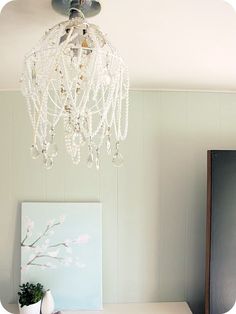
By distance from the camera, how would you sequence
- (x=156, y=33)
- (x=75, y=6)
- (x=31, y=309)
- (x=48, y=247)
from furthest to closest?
(x=48, y=247) < (x=31, y=309) < (x=156, y=33) < (x=75, y=6)

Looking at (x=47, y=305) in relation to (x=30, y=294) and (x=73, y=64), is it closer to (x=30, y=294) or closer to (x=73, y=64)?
(x=30, y=294)

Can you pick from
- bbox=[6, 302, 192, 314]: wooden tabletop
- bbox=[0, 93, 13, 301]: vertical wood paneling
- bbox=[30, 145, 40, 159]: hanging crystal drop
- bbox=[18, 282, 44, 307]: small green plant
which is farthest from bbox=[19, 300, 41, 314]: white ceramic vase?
Result: bbox=[30, 145, 40, 159]: hanging crystal drop

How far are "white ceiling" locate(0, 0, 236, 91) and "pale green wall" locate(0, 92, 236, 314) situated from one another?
311 millimetres

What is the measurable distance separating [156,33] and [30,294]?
54.8 inches

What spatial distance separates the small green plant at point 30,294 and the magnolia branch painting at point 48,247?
0.31 ft

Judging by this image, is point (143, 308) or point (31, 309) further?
point (143, 308)

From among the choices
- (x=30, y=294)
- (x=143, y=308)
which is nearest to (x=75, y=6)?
(x=30, y=294)

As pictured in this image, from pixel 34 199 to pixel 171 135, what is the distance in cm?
86

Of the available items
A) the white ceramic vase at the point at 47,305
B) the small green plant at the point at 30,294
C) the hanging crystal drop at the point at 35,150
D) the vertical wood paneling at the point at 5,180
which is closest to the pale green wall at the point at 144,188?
the vertical wood paneling at the point at 5,180

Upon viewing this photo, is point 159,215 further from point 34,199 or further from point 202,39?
point 202,39

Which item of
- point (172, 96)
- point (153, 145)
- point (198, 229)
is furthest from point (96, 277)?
point (172, 96)

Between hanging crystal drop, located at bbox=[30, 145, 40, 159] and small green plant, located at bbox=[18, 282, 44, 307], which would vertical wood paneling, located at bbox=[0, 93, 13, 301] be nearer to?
small green plant, located at bbox=[18, 282, 44, 307]

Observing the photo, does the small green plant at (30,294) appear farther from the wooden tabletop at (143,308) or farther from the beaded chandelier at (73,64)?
the beaded chandelier at (73,64)

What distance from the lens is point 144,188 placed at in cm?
164
